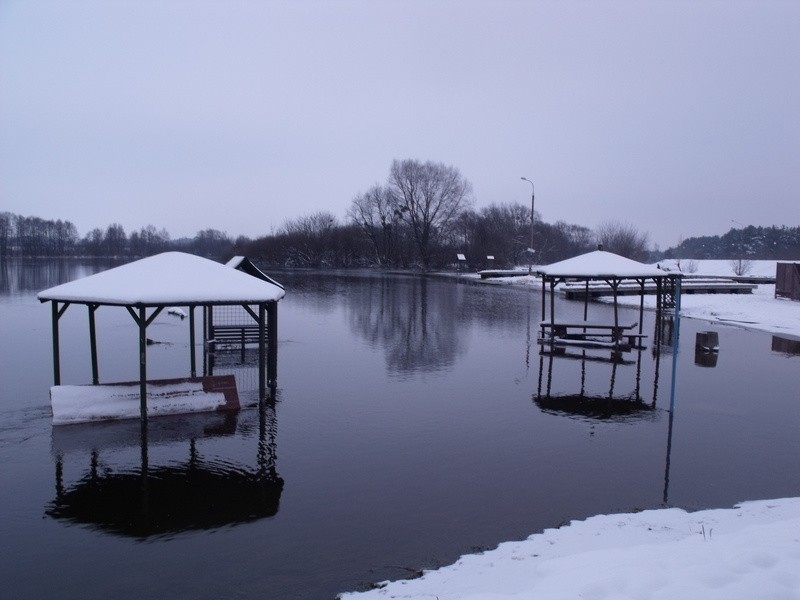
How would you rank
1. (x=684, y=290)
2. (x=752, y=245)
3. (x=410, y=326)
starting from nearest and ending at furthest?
(x=410, y=326)
(x=684, y=290)
(x=752, y=245)

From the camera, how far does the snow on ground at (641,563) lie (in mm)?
4586

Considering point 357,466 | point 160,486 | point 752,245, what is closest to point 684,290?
point 357,466

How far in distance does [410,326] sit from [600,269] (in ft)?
25.9

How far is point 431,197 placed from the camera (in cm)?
8312

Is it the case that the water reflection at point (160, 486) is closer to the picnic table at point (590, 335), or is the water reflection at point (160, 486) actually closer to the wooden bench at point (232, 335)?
the wooden bench at point (232, 335)

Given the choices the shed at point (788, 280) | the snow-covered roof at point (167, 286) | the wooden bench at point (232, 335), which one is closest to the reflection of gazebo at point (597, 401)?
the snow-covered roof at point (167, 286)

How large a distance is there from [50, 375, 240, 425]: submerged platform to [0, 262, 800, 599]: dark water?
27 centimetres

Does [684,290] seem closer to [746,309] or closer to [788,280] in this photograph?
[788,280]

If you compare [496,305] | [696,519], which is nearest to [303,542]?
[696,519]

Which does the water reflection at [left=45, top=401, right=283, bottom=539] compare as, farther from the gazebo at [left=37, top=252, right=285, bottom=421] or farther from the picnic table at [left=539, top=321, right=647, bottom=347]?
the picnic table at [left=539, top=321, right=647, bottom=347]

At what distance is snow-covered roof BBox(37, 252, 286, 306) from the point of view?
10.1 meters

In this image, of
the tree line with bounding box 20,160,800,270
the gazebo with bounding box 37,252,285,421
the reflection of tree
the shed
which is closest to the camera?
the gazebo with bounding box 37,252,285,421

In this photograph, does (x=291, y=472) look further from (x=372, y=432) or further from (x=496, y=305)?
(x=496, y=305)

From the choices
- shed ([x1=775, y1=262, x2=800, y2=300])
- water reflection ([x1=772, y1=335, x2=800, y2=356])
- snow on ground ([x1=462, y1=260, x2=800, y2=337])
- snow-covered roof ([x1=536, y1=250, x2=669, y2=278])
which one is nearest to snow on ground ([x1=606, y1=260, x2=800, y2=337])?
snow on ground ([x1=462, y1=260, x2=800, y2=337])
